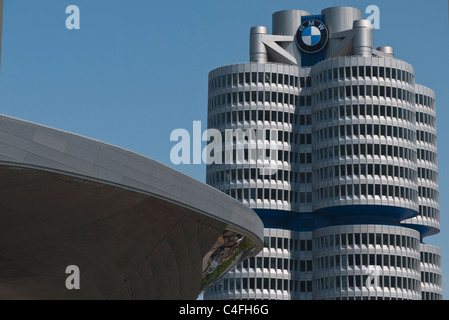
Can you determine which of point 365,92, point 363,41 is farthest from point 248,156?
point 363,41

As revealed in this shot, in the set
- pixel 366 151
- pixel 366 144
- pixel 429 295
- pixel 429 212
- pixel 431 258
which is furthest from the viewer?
pixel 429 212

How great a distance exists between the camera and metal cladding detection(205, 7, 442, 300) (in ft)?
484

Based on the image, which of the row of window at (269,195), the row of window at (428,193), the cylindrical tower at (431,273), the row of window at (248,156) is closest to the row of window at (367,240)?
the row of window at (269,195)

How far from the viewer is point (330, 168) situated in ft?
503

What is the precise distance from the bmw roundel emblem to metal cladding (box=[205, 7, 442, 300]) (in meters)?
0.18

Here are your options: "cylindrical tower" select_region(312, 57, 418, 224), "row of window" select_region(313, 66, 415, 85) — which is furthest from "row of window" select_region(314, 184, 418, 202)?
"row of window" select_region(313, 66, 415, 85)

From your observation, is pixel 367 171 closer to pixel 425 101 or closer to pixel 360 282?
pixel 360 282

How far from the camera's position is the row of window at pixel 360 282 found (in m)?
144

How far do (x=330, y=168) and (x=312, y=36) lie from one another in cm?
2557

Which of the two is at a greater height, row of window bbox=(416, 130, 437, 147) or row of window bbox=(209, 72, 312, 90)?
row of window bbox=(209, 72, 312, 90)

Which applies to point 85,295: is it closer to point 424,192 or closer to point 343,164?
point 343,164

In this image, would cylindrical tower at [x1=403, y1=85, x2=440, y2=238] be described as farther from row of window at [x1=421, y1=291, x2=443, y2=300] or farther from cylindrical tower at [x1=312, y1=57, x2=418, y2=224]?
row of window at [x1=421, y1=291, x2=443, y2=300]
